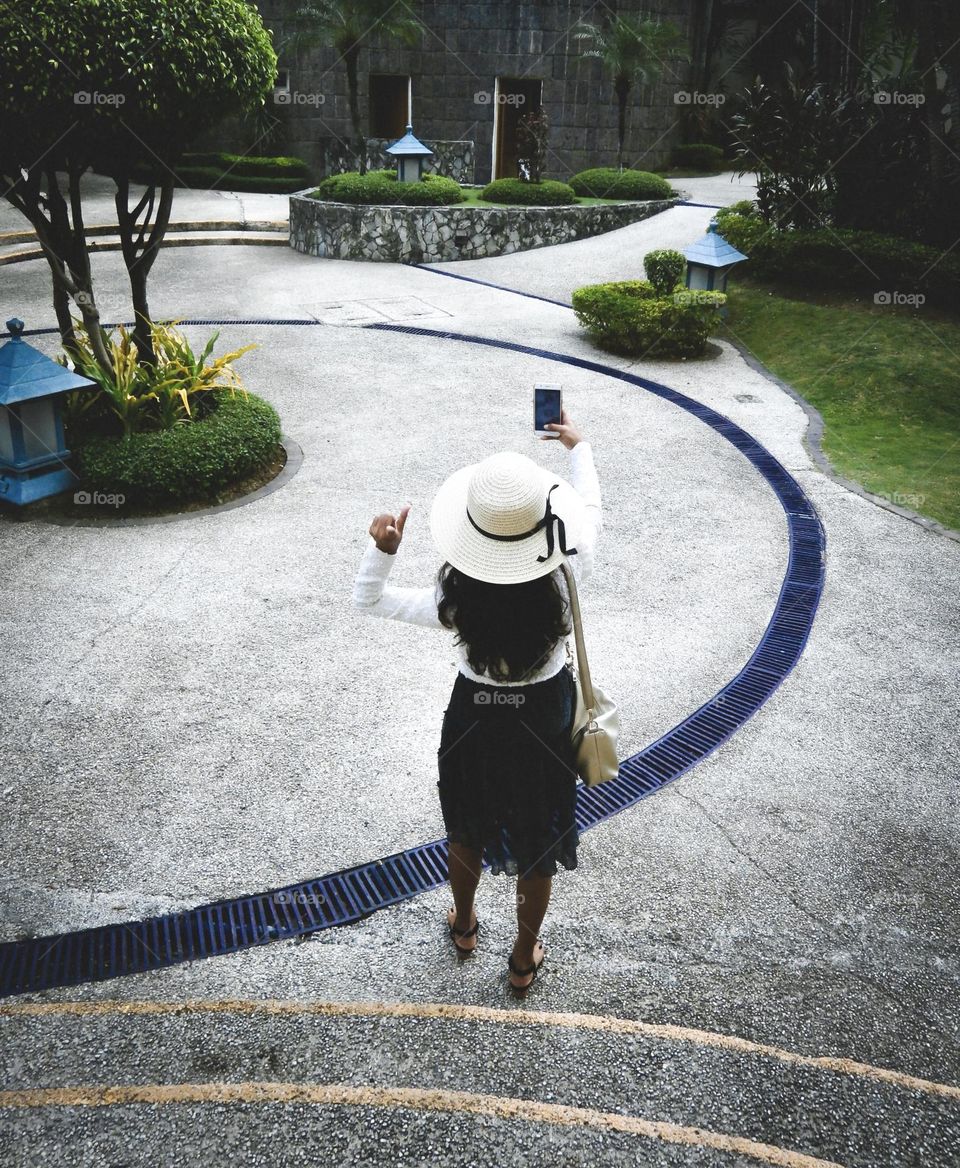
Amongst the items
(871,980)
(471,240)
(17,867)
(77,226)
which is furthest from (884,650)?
(471,240)

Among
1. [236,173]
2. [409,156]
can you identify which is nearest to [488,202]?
[409,156]

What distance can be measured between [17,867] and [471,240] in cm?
1574

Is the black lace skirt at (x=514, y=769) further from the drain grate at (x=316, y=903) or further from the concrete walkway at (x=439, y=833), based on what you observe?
the drain grate at (x=316, y=903)

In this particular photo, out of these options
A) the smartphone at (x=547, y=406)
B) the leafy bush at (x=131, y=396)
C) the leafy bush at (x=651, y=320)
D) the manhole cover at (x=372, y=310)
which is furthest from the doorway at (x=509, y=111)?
the smartphone at (x=547, y=406)

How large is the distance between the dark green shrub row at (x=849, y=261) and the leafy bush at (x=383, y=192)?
5.96m

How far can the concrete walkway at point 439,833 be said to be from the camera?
2.71 metres

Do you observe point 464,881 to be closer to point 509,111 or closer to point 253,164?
point 253,164

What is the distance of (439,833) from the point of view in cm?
407

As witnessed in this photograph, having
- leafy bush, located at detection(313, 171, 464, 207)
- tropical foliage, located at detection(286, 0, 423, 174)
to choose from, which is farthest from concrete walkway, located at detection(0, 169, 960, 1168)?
tropical foliage, located at detection(286, 0, 423, 174)

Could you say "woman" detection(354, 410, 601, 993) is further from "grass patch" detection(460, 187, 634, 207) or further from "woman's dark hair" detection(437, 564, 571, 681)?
"grass patch" detection(460, 187, 634, 207)

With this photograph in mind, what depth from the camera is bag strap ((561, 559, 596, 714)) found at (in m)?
2.90

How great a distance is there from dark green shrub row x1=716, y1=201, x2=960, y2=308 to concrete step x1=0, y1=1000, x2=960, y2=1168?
37.5 feet

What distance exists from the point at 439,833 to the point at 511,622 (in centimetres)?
158

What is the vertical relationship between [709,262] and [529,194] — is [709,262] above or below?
below
